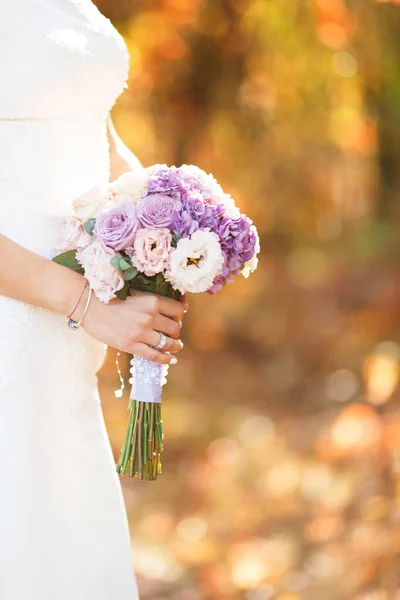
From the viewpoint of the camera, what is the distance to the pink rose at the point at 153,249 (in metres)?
1.78

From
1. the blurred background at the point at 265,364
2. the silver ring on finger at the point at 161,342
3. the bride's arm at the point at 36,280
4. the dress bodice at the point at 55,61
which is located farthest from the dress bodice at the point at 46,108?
the blurred background at the point at 265,364

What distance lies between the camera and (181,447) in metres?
6.20

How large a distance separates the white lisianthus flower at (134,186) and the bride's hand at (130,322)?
8.3 inches

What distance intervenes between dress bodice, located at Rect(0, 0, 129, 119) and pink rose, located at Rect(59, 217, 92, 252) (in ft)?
0.83

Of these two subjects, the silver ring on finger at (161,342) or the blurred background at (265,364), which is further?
the blurred background at (265,364)

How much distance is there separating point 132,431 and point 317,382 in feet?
21.2

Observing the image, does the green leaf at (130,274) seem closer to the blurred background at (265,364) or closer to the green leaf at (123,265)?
the green leaf at (123,265)

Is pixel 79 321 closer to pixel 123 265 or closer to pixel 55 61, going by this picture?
pixel 123 265

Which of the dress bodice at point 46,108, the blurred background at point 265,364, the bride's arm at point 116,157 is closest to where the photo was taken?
the dress bodice at point 46,108

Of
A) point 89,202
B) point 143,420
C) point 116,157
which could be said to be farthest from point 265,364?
point 89,202

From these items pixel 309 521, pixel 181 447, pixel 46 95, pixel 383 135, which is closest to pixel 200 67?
pixel 181 447

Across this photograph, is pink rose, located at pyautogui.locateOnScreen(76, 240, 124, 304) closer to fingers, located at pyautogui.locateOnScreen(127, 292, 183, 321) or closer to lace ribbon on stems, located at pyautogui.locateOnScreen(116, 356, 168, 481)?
fingers, located at pyautogui.locateOnScreen(127, 292, 183, 321)

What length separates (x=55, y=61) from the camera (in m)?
1.90

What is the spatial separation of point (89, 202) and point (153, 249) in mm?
218
